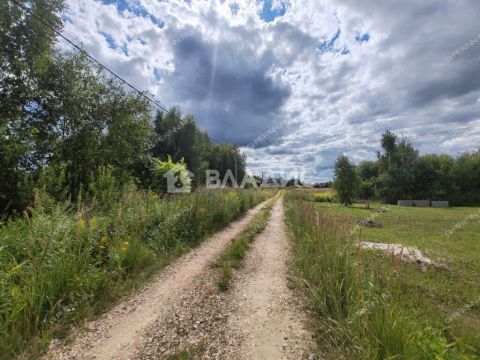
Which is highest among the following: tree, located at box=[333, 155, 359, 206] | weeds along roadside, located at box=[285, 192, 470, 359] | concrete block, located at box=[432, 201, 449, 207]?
tree, located at box=[333, 155, 359, 206]

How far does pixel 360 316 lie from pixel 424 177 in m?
54.1

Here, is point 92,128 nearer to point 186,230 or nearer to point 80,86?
point 80,86

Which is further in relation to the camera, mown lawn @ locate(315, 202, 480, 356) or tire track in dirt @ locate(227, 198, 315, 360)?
mown lawn @ locate(315, 202, 480, 356)

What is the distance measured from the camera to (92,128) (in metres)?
9.90

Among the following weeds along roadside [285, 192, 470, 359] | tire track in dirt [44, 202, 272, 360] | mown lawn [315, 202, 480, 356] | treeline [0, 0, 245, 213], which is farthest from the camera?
treeline [0, 0, 245, 213]

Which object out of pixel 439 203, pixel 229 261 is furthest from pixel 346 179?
pixel 229 261

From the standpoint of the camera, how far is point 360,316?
231 cm

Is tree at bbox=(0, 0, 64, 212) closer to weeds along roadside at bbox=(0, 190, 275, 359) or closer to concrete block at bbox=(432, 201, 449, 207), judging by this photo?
weeds along roadside at bbox=(0, 190, 275, 359)

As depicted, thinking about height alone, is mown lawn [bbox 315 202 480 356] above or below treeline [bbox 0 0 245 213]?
below

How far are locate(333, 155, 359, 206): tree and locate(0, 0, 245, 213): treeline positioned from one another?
22.6m

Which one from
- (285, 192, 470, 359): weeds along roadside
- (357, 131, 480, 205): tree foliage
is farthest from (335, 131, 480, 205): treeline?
(285, 192, 470, 359): weeds along roadside

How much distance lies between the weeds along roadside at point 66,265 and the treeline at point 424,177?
41.2 metres

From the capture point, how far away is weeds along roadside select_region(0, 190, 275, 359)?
2.67m

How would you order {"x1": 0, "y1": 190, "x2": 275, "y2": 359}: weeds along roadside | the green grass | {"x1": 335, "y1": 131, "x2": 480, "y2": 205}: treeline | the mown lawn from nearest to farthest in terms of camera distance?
{"x1": 0, "y1": 190, "x2": 275, "y2": 359}: weeds along roadside, the mown lawn, the green grass, {"x1": 335, "y1": 131, "x2": 480, "y2": 205}: treeline
